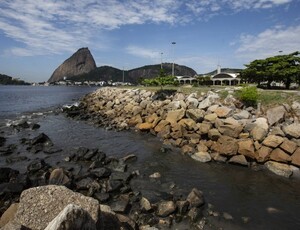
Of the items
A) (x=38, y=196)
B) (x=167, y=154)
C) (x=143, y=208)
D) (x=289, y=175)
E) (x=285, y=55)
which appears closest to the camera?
(x=38, y=196)

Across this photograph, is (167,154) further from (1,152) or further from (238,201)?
(1,152)

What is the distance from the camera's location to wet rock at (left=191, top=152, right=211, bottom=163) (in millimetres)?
19072

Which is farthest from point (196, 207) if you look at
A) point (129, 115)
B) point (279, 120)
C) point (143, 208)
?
point (129, 115)

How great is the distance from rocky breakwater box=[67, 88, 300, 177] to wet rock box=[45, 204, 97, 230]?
1345 cm

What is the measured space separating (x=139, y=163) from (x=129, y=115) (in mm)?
15391

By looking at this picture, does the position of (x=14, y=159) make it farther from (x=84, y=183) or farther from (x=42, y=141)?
(x=84, y=183)

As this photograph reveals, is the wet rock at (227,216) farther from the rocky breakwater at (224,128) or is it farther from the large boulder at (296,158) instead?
the large boulder at (296,158)

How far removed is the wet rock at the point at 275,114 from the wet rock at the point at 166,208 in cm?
1283

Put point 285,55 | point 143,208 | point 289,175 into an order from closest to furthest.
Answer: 1. point 143,208
2. point 289,175
3. point 285,55

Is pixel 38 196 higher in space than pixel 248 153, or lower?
higher

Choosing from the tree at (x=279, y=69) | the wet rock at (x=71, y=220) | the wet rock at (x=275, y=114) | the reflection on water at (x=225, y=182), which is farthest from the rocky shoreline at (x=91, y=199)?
the tree at (x=279, y=69)

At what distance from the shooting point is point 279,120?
21.5 m

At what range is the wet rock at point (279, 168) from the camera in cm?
1680

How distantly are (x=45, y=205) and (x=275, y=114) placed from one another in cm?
1942
